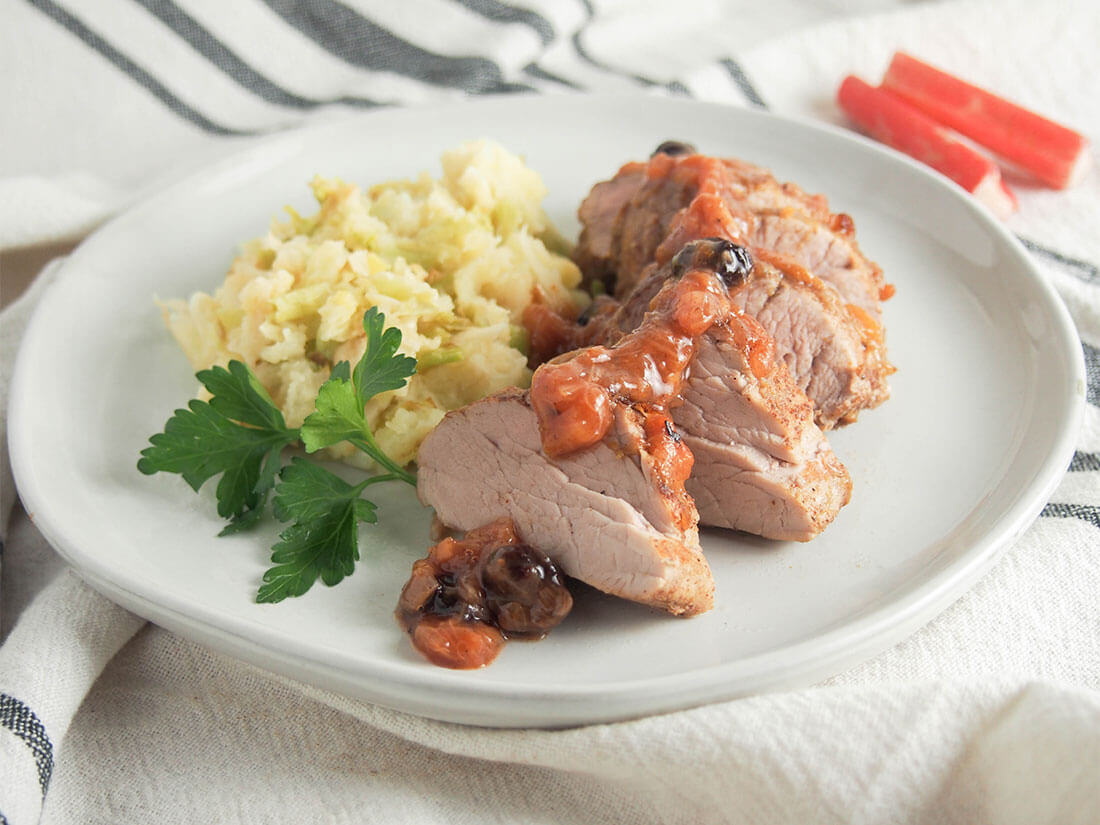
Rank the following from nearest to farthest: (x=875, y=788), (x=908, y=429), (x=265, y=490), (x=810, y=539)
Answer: (x=875, y=788)
(x=810, y=539)
(x=265, y=490)
(x=908, y=429)

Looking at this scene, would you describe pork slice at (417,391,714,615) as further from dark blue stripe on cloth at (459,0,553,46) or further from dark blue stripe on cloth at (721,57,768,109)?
dark blue stripe on cloth at (459,0,553,46)

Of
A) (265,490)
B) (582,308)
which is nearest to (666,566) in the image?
(265,490)

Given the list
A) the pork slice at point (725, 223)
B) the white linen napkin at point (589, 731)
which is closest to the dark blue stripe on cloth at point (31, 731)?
the white linen napkin at point (589, 731)

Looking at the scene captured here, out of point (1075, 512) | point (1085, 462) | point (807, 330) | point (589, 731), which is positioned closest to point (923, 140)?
point (1085, 462)

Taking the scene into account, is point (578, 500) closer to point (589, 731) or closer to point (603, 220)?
point (589, 731)

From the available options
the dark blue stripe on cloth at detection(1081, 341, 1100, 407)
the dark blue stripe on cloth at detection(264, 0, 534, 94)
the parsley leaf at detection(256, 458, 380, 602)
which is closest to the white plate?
the parsley leaf at detection(256, 458, 380, 602)

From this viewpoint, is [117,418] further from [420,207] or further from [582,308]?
[582,308]
